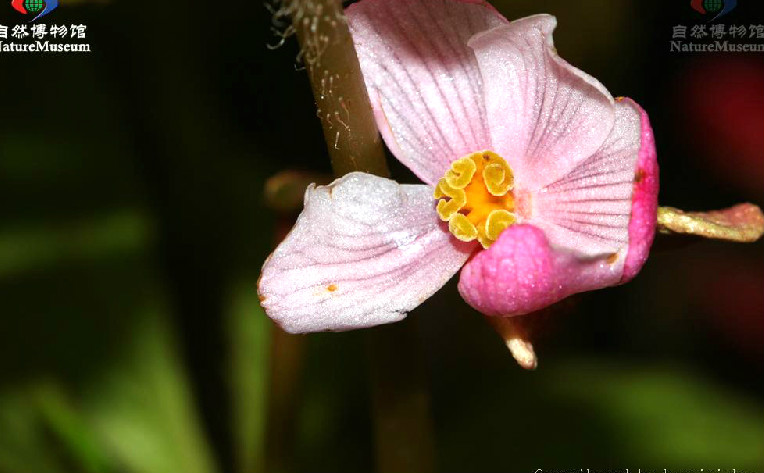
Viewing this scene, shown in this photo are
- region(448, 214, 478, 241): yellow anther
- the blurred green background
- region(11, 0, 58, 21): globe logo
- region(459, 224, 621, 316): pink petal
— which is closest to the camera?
region(459, 224, 621, 316): pink petal

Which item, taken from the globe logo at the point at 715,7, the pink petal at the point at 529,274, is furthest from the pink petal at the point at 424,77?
the globe logo at the point at 715,7

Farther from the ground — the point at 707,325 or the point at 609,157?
the point at 609,157

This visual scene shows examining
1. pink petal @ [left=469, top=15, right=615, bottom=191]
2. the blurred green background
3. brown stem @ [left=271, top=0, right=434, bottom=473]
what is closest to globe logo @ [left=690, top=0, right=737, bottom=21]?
the blurred green background

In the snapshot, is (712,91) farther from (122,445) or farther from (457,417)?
(122,445)

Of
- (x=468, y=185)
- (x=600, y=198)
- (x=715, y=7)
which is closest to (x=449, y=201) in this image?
(x=468, y=185)

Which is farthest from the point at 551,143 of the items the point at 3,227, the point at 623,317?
the point at 3,227

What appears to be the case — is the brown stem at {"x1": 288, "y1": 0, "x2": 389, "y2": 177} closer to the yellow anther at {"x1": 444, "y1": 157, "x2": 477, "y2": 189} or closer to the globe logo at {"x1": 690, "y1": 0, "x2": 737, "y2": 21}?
the yellow anther at {"x1": 444, "y1": 157, "x2": 477, "y2": 189}
